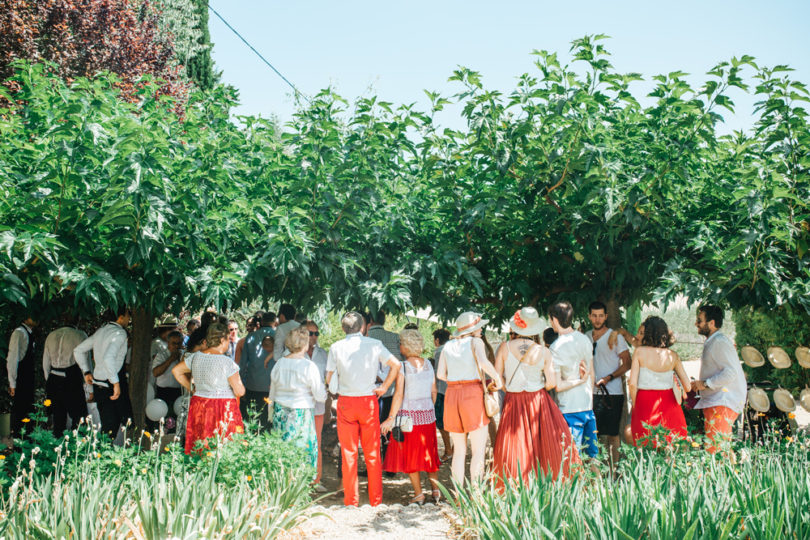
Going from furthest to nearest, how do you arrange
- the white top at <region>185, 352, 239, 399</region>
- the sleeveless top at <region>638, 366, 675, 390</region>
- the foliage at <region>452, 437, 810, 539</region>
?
the white top at <region>185, 352, 239, 399</region>, the sleeveless top at <region>638, 366, 675, 390</region>, the foliage at <region>452, 437, 810, 539</region>

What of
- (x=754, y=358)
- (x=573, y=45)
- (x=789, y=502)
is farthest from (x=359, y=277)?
(x=754, y=358)

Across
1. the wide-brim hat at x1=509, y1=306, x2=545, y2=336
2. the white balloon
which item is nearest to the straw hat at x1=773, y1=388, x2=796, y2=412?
the wide-brim hat at x1=509, y1=306, x2=545, y2=336

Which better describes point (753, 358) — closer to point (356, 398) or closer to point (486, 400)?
point (486, 400)

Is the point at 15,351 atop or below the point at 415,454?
atop

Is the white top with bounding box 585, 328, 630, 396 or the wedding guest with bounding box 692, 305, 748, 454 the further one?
the white top with bounding box 585, 328, 630, 396

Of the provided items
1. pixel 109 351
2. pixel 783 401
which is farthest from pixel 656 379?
pixel 109 351

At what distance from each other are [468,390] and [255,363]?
3233 mm

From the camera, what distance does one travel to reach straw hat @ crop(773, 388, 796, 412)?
700cm

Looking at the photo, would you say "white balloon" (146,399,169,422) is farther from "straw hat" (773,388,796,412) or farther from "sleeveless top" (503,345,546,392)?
"straw hat" (773,388,796,412)

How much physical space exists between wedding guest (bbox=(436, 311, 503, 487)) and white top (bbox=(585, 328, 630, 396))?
1429mm

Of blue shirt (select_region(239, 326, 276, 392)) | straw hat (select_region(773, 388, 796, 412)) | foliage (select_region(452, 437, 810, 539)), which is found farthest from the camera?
blue shirt (select_region(239, 326, 276, 392))

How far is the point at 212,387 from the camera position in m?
5.66

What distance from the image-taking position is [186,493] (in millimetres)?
3740

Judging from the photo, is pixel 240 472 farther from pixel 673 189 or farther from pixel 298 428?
pixel 673 189
